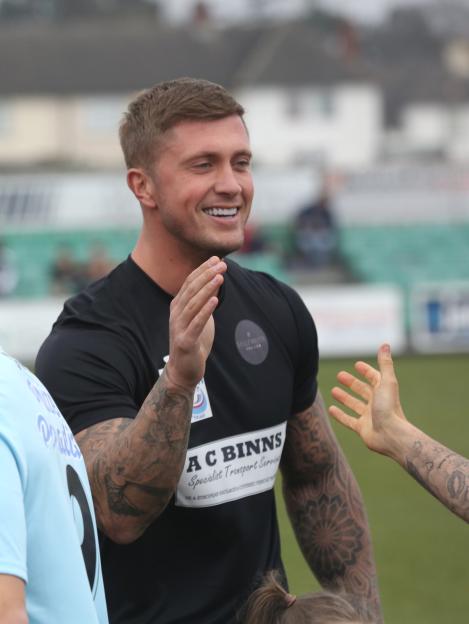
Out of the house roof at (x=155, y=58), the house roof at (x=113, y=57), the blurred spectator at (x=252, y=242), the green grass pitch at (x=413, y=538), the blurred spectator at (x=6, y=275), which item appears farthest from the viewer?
the house roof at (x=155, y=58)

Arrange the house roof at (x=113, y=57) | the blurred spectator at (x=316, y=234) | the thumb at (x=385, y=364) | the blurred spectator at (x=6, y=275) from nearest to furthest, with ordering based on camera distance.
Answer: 1. the thumb at (x=385, y=364)
2. the blurred spectator at (x=6, y=275)
3. the blurred spectator at (x=316, y=234)
4. the house roof at (x=113, y=57)

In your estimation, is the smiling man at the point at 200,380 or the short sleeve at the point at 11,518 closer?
the short sleeve at the point at 11,518

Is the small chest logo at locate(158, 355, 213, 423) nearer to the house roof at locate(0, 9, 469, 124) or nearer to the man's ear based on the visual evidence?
the man's ear

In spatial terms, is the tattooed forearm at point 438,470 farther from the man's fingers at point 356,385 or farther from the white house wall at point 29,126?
the white house wall at point 29,126

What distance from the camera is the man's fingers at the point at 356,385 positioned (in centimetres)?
337

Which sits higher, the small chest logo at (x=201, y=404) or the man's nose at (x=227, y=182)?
the man's nose at (x=227, y=182)

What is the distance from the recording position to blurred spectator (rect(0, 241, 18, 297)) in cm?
2520

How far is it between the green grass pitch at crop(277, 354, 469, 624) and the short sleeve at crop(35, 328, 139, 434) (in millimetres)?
4527

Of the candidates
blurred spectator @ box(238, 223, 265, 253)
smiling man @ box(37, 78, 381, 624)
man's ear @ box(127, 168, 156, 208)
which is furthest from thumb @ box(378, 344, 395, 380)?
blurred spectator @ box(238, 223, 265, 253)

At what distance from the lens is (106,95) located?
68.9m

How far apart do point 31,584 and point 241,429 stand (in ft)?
4.33

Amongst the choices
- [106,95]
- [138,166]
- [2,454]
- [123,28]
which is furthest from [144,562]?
[123,28]

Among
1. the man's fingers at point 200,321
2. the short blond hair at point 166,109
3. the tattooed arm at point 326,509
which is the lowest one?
the tattooed arm at point 326,509

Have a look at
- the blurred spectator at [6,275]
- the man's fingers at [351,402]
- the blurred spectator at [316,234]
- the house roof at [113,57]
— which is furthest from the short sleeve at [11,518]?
the house roof at [113,57]
